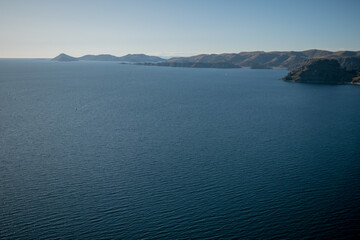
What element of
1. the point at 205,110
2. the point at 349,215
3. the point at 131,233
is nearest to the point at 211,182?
the point at 131,233

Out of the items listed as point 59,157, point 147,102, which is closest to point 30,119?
point 59,157

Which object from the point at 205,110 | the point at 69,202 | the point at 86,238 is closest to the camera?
the point at 86,238

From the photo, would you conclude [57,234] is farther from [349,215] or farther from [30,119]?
[30,119]

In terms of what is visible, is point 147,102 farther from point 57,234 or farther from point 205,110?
point 57,234

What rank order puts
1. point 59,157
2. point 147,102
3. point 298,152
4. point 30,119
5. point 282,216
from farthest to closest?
1. point 147,102
2. point 30,119
3. point 298,152
4. point 59,157
5. point 282,216

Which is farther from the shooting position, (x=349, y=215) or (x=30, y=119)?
(x=30, y=119)

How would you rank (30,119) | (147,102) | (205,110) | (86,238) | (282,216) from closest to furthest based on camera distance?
(86,238), (282,216), (30,119), (205,110), (147,102)
